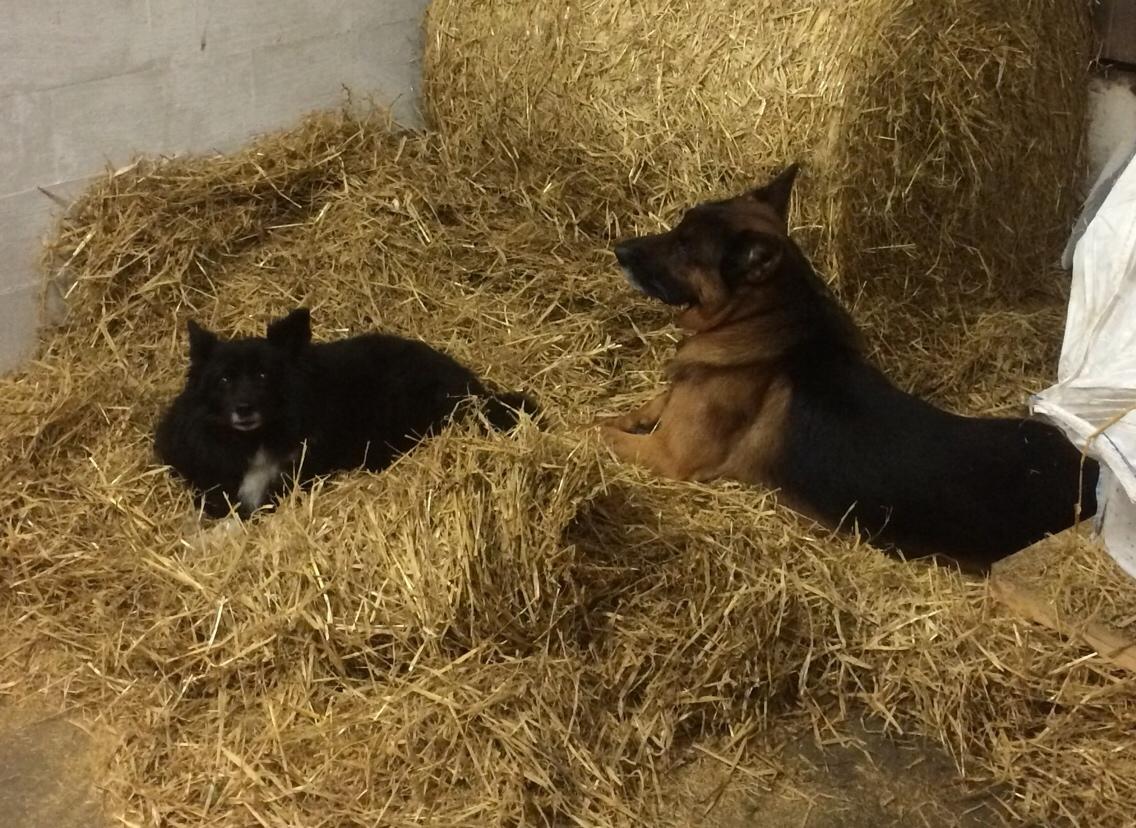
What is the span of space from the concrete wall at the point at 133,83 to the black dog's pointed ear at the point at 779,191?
7.85 ft

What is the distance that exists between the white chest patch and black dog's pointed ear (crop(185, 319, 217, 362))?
383 mm

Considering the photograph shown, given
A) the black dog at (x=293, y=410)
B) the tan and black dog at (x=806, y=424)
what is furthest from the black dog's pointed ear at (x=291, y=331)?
the tan and black dog at (x=806, y=424)

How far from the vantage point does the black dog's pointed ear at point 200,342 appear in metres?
3.51

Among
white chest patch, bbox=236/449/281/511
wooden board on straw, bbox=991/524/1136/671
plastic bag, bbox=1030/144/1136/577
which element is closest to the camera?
plastic bag, bbox=1030/144/1136/577

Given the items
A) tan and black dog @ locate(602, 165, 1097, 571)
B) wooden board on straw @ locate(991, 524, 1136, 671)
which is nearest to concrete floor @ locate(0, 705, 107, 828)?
tan and black dog @ locate(602, 165, 1097, 571)

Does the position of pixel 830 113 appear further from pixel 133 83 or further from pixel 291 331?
pixel 133 83

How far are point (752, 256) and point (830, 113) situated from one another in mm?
716

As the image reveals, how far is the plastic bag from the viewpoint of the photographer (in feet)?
9.77

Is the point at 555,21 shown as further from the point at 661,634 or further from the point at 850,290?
the point at 661,634

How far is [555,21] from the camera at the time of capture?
4.64m

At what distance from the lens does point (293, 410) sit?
3.59 metres

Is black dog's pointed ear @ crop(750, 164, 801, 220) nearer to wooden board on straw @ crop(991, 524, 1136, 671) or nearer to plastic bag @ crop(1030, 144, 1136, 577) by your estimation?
plastic bag @ crop(1030, 144, 1136, 577)

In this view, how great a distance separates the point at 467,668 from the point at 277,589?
2.07 feet

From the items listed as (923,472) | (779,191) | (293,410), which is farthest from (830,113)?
(293,410)
